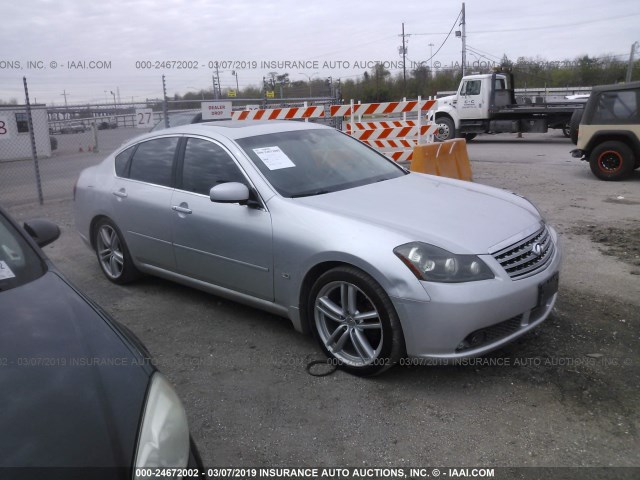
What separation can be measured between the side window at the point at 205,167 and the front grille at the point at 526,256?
192 cm

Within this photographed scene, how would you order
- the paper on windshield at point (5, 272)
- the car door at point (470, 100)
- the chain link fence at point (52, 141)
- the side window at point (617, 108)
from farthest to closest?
the car door at point (470, 100)
the chain link fence at point (52, 141)
the side window at point (617, 108)
the paper on windshield at point (5, 272)

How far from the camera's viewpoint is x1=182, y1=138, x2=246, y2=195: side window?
441cm

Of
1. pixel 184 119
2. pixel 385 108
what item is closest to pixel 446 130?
pixel 385 108

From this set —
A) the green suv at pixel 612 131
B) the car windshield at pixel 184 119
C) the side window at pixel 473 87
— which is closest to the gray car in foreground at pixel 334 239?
the green suv at pixel 612 131

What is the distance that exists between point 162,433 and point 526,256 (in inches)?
100

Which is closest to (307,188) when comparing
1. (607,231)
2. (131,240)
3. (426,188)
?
(426,188)

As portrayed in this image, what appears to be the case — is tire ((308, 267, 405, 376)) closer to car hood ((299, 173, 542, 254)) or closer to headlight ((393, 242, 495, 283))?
headlight ((393, 242, 495, 283))

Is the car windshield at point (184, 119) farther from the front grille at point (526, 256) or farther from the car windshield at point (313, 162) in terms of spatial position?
the front grille at point (526, 256)

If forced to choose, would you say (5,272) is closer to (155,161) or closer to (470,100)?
(155,161)

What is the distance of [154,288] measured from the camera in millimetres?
5547

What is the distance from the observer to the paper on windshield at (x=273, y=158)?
4.35 m

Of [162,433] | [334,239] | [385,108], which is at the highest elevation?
[385,108]

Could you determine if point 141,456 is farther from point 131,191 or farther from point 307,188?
point 131,191

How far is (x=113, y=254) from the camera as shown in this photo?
554 centimetres
